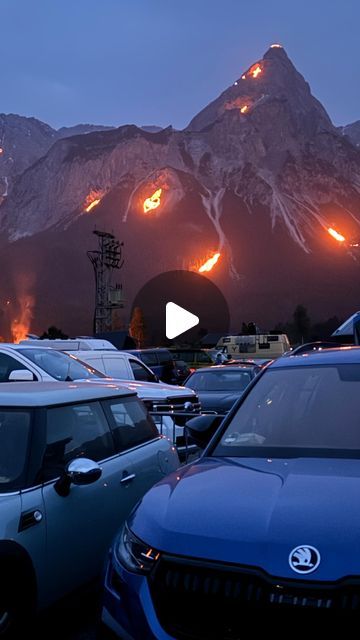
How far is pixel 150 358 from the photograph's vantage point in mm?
22953

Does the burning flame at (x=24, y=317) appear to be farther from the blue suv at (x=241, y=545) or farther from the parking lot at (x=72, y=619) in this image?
the blue suv at (x=241, y=545)

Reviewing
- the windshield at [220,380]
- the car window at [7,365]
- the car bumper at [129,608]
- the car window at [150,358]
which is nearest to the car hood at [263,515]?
the car bumper at [129,608]

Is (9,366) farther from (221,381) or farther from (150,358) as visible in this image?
(150,358)

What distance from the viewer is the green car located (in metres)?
3.74

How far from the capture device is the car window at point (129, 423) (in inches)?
204

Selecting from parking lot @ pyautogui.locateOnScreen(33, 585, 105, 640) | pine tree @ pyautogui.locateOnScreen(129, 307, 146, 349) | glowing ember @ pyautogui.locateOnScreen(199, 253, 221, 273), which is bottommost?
parking lot @ pyautogui.locateOnScreen(33, 585, 105, 640)

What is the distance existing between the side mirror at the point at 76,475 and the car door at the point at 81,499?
48mm

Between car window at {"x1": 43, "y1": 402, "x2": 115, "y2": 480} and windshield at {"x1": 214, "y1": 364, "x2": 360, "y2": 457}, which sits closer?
windshield at {"x1": 214, "y1": 364, "x2": 360, "y2": 457}

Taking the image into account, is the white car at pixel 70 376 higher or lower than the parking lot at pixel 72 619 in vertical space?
higher

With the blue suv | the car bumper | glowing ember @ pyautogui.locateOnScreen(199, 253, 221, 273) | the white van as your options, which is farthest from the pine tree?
the car bumper

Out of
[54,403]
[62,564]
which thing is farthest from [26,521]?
[54,403]

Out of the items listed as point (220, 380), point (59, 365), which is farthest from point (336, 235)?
point (59, 365)

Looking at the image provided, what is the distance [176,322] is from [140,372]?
9.20ft
